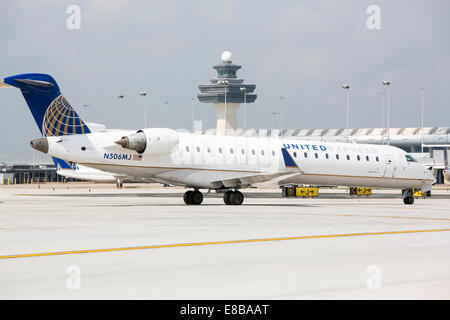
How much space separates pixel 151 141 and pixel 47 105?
549 cm

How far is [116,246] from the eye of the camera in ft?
50.0

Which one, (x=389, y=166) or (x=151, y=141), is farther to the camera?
(x=389, y=166)

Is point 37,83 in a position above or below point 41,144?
above

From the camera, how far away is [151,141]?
35.2m

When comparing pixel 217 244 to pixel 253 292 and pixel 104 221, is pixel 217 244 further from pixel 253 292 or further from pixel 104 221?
pixel 104 221

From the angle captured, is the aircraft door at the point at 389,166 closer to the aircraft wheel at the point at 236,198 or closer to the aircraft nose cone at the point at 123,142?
the aircraft wheel at the point at 236,198

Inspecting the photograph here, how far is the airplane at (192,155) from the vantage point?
1367 inches

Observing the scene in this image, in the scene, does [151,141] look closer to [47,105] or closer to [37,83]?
[47,105]

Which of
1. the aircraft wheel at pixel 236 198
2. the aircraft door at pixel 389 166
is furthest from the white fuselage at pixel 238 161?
the aircraft wheel at pixel 236 198

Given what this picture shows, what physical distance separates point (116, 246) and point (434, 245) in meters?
6.85

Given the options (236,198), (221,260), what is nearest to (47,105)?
(236,198)

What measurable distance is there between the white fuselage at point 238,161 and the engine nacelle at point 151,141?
5cm

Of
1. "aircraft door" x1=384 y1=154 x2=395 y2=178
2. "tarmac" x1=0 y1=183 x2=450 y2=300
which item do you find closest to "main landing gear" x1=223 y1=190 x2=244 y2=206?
"aircraft door" x1=384 y1=154 x2=395 y2=178
